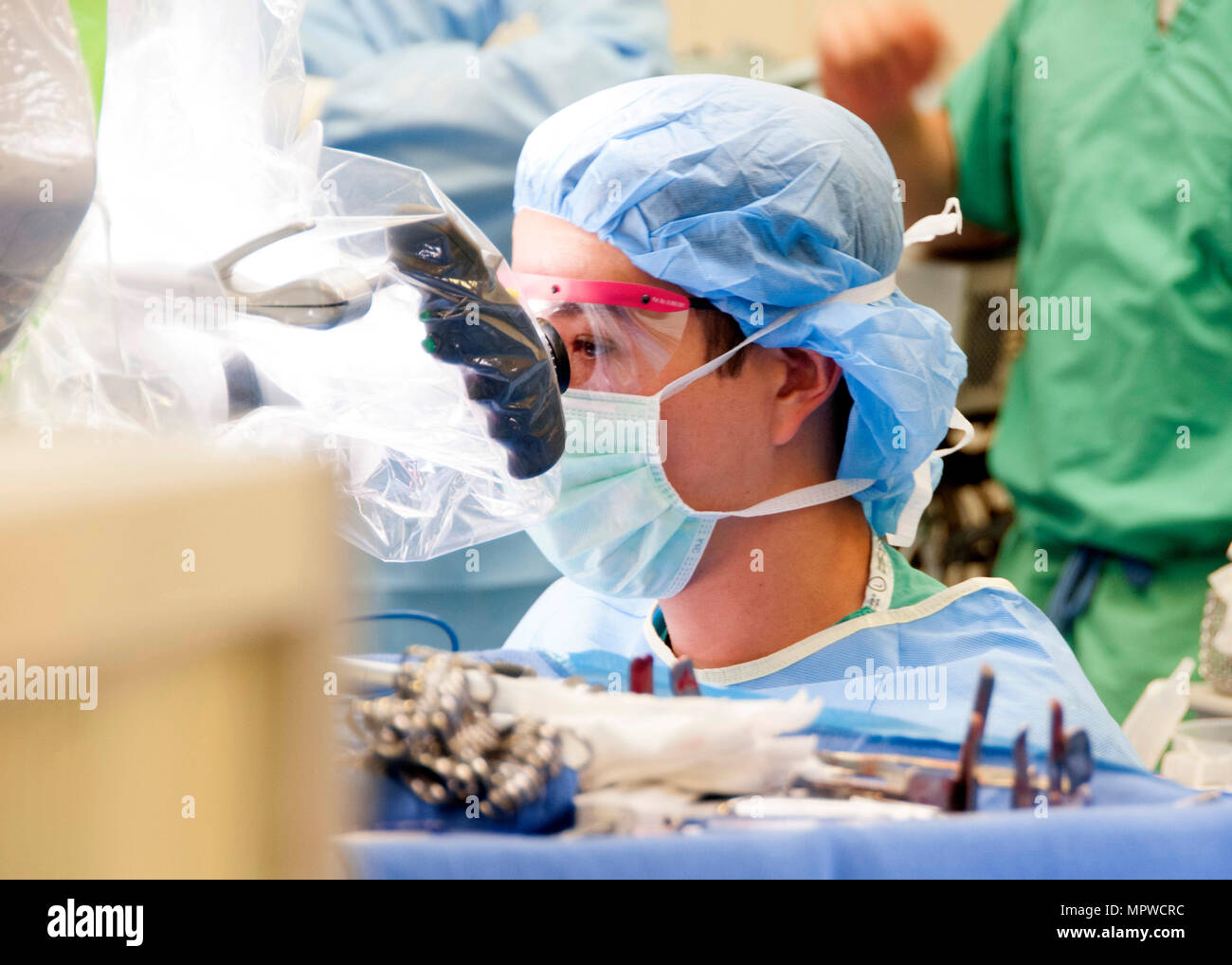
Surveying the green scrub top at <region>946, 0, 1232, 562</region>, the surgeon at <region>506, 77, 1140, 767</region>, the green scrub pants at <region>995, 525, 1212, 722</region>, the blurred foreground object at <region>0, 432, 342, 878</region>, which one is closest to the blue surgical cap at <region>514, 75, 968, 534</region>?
the surgeon at <region>506, 77, 1140, 767</region>

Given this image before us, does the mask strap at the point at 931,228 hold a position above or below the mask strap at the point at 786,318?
above

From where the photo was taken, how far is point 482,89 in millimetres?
1329

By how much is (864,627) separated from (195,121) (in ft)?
2.57

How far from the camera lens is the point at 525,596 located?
1516 mm

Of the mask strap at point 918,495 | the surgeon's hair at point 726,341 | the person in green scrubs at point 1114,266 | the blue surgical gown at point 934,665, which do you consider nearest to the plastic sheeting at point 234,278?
the surgeon's hair at point 726,341

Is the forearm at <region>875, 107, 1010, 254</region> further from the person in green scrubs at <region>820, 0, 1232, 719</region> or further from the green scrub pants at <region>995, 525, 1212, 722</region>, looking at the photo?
the green scrub pants at <region>995, 525, 1212, 722</region>

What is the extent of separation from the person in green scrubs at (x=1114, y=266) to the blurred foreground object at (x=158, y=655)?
0.96 meters

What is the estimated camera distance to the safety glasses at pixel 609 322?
1131 mm

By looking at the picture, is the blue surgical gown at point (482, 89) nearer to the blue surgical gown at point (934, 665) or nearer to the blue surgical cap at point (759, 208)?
the blue surgical cap at point (759, 208)

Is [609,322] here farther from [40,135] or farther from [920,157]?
[40,135]

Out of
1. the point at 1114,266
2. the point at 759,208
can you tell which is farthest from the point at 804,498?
the point at 1114,266
